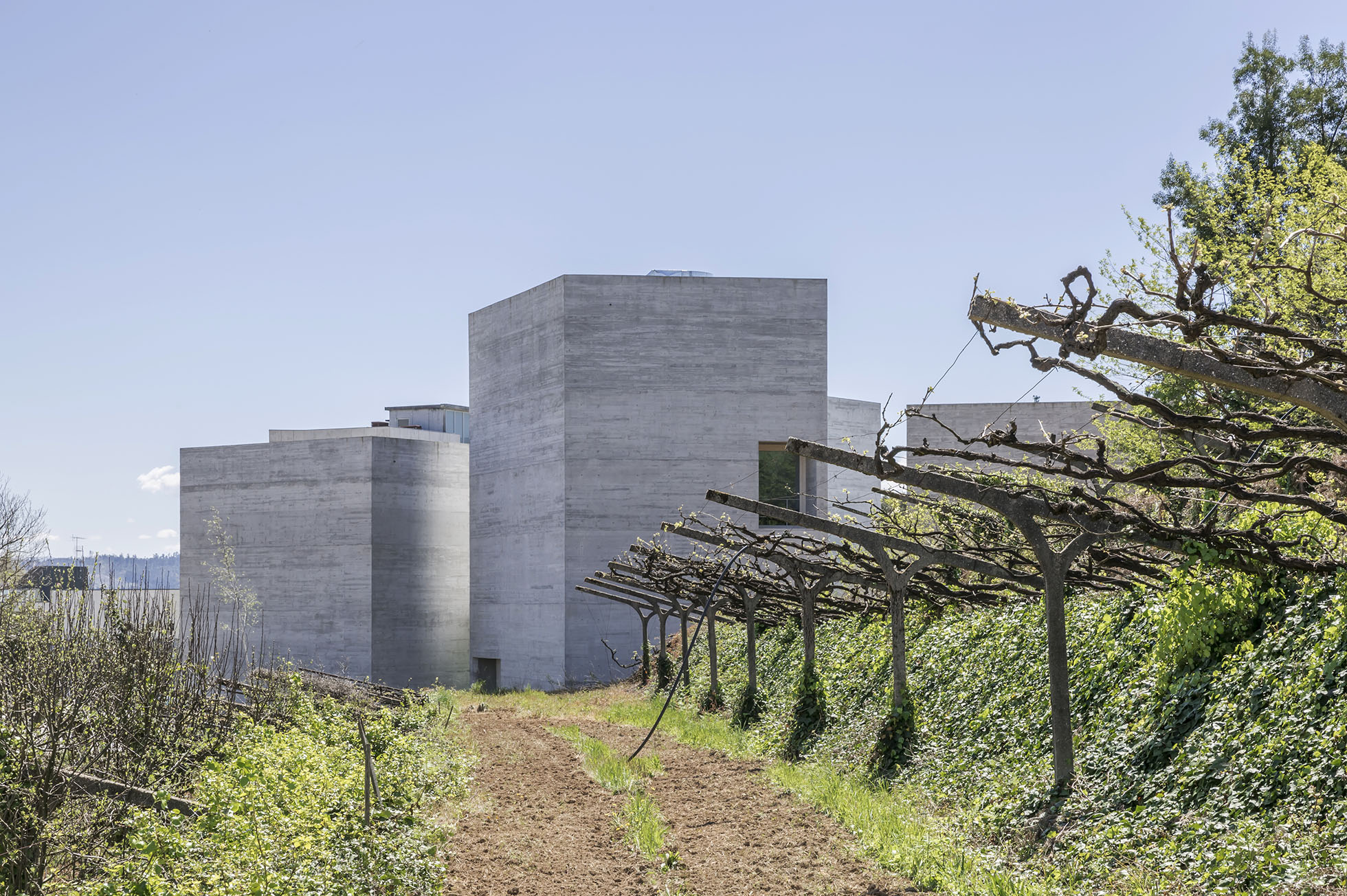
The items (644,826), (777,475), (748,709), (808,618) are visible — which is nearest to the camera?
(644,826)

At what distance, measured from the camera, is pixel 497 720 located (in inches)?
830

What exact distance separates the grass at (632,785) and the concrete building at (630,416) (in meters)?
15.9

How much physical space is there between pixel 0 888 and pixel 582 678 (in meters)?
25.9

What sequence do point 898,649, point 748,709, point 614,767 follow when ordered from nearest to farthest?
point 898,649, point 614,767, point 748,709

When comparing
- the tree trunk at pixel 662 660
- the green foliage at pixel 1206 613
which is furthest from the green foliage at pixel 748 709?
the green foliage at pixel 1206 613

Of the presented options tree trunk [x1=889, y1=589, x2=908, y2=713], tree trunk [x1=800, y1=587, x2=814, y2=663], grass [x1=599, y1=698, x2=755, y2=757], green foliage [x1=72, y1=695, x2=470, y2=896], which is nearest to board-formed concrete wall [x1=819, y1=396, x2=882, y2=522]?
grass [x1=599, y1=698, x2=755, y2=757]

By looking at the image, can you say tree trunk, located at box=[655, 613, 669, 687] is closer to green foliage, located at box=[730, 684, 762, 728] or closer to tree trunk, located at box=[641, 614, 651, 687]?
tree trunk, located at box=[641, 614, 651, 687]

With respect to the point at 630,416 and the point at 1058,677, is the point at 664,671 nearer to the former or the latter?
the point at 630,416

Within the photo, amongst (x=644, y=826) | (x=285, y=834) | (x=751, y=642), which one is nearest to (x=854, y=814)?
(x=644, y=826)

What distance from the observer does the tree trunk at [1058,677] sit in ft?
26.9

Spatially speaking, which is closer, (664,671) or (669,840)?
(669,840)

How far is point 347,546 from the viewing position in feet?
135

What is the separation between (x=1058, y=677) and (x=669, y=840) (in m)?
3.70

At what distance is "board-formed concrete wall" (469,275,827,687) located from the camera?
111 feet
